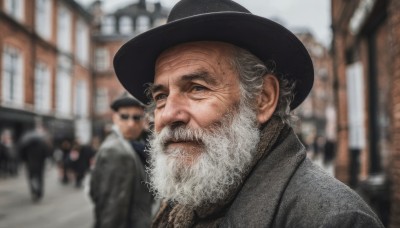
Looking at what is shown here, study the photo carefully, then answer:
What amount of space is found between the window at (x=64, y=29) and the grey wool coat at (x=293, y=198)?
27.6 meters

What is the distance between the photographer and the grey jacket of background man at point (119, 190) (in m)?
3.54

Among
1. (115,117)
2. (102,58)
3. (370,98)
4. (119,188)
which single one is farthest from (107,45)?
(119,188)

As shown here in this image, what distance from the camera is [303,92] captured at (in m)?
1.96

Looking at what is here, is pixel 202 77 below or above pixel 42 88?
below

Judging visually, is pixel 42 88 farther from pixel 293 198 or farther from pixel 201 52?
pixel 293 198

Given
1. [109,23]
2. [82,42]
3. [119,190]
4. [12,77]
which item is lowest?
[119,190]

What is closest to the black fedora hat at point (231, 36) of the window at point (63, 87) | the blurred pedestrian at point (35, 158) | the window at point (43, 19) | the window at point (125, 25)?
the blurred pedestrian at point (35, 158)

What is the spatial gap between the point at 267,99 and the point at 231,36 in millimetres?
321

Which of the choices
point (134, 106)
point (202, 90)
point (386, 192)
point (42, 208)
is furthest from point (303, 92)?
point (42, 208)

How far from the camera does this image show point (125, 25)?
133ft

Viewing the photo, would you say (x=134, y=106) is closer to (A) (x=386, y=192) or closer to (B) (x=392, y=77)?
(B) (x=392, y=77)

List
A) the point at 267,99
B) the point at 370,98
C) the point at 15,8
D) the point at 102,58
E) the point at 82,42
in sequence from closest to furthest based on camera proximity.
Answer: the point at 267,99 → the point at 370,98 → the point at 15,8 → the point at 82,42 → the point at 102,58

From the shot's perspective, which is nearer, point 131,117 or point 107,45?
point 131,117

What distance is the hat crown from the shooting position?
5.56ft
